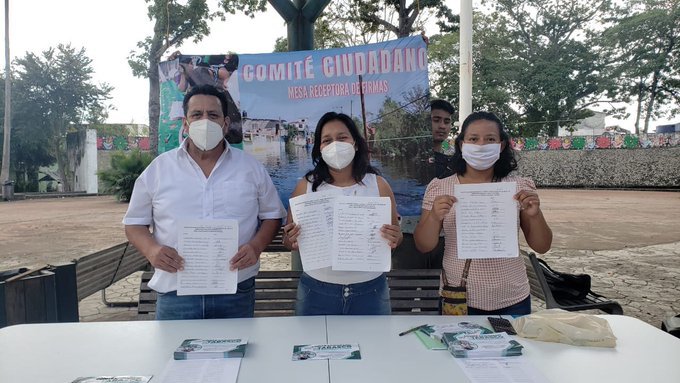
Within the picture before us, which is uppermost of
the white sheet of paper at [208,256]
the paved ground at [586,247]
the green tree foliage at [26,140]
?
the green tree foliage at [26,140]

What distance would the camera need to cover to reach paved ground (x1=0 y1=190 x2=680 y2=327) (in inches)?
223

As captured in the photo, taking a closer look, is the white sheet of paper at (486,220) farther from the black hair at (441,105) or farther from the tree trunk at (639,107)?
the tree trunk at (639,107)

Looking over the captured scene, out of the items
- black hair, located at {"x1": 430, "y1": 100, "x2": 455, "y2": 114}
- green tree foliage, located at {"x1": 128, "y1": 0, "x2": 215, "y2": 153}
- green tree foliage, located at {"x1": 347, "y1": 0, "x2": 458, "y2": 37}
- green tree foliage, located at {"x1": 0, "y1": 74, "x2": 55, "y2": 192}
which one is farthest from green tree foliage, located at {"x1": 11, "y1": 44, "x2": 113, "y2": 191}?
black hair, located at {"x1": 430, "y1": 100, "x2": 455, "y2": 114}

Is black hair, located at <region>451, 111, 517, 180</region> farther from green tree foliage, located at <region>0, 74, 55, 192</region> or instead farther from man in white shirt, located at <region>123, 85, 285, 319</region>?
green tree foliage, located at <region>0, 74, 55, 192</region>

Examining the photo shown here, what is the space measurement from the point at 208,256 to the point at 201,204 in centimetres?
26

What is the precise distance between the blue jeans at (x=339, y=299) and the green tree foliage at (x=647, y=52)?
29881 mm

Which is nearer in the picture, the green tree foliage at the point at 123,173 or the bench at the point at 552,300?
the bench at the point at 552,300

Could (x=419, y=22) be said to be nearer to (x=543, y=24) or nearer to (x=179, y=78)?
(x=179, y=78)

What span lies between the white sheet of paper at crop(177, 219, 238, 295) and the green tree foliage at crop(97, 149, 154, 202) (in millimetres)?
18921

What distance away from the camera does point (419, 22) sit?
38.7 feet

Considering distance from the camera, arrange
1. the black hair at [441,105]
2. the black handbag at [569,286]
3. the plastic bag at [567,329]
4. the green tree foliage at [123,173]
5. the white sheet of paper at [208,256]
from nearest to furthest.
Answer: the plastic bag at [567,329]
the white sheet of paper at [208,256]
the black hair at [441,105]
the black handbag at [569,286]
the green tree foliage at [123,173]

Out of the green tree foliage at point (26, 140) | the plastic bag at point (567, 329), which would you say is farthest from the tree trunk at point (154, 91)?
the plastic bag at point (567, 329)

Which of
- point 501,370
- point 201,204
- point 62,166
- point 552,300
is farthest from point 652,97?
point 62,166

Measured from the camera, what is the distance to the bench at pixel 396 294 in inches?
132
